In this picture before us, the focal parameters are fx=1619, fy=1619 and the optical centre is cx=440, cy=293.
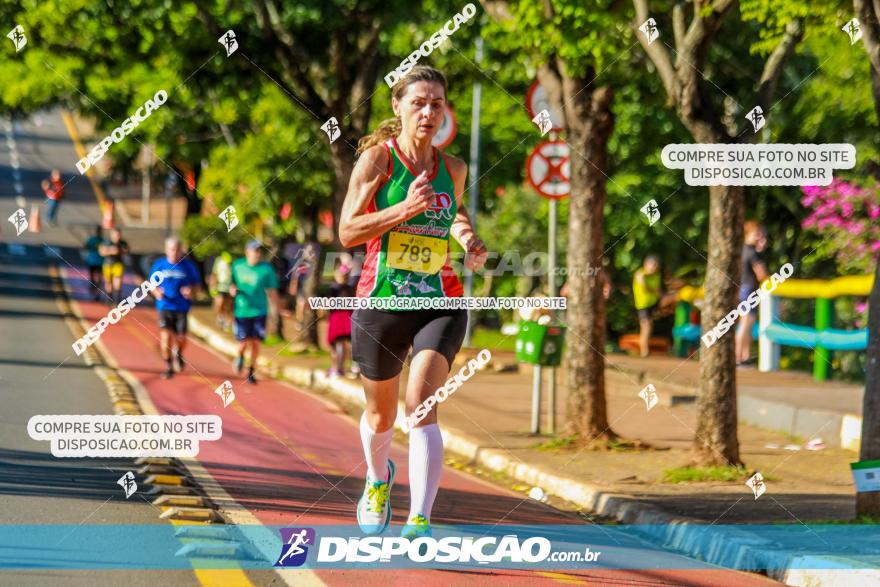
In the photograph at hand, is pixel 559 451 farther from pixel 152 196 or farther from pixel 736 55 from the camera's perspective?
pixel 152 196

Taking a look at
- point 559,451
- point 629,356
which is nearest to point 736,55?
point 629,356

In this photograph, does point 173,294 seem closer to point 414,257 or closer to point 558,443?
point 558,443

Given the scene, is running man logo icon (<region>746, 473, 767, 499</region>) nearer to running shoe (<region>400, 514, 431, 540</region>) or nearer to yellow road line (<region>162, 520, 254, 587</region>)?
running shoe (<region>400, 514, 431, 540</region>)

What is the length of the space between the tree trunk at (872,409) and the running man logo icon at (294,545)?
3375mm

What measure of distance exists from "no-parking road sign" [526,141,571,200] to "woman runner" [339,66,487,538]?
691 cm

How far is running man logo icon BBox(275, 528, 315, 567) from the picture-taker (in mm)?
7320

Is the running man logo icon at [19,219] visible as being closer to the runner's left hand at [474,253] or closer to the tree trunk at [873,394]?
the tree trunk at [873,394]

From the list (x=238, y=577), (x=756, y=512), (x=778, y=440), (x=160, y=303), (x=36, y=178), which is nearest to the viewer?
(x=238, y=577)

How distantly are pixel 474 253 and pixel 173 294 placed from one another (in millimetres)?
12367

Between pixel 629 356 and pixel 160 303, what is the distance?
761 centimetres

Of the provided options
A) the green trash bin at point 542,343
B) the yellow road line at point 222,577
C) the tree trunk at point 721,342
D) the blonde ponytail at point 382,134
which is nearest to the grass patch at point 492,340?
the green trash bin at point 542,343

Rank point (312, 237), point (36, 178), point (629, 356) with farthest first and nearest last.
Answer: point (36, 178) < point (312, 237) < point (629, 356)

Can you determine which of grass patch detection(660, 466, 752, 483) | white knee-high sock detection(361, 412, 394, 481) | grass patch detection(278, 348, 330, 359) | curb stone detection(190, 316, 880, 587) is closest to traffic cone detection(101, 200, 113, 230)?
grass patch detection(278, 348, 330, 359)

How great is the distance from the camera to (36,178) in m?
68.6
